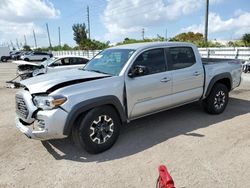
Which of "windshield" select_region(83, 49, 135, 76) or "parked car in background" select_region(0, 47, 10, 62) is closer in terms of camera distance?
"windshield" select_region(83, 49, 135, 76)

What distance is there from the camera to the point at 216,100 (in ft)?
19.9

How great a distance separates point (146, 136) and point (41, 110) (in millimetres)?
2042

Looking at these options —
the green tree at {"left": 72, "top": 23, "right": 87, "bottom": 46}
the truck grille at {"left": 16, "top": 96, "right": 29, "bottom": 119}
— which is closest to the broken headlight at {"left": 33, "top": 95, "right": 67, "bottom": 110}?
the truck grille at {"left": 16, "top": 96, "right": 29, "bottom": 119}

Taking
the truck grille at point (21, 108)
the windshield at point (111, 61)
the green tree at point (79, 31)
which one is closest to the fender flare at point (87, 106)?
the windshield at point (111, 61)

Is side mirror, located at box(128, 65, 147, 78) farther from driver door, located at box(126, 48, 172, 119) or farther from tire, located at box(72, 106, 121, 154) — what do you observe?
tire, located at box(72, 106, 121, 154)

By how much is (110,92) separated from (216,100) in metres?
A: 3.06

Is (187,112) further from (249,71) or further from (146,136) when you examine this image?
(249,71)

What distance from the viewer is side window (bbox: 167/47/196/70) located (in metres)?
5.19

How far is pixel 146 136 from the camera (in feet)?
16.0

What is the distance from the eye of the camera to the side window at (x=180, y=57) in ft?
17.0

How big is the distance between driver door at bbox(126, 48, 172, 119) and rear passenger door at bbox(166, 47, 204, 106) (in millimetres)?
183

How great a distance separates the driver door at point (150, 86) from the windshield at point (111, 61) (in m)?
0.24

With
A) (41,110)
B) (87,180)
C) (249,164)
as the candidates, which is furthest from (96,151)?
(249,164)

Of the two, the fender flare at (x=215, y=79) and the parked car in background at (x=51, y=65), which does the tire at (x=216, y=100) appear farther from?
the parked car in background at (x=51, y=65)
